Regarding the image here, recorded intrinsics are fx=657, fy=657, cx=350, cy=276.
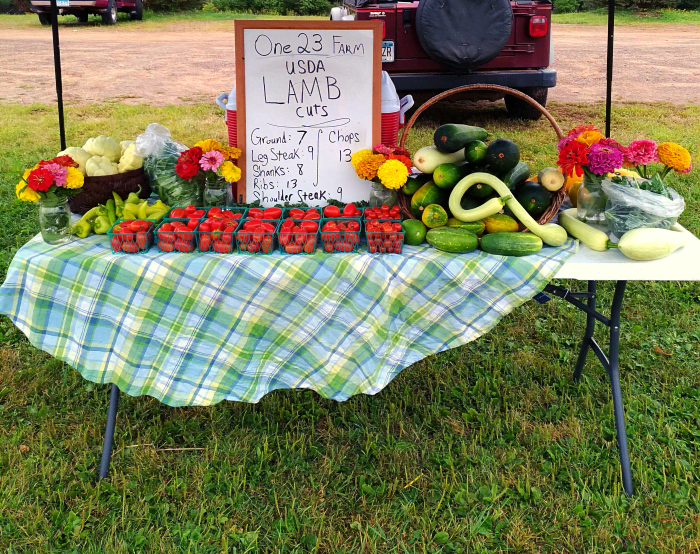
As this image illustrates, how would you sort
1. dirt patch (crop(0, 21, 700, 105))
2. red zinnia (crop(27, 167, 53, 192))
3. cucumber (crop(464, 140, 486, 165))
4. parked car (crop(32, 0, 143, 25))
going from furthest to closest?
parked car (crop(32, 0, 143, 25)) → dirt patch (crop(0, 21, 700, 105)) → cucumber (crop(464, 140, 486, 165)) → red zinnia (crop(27, 167, 53, 192))

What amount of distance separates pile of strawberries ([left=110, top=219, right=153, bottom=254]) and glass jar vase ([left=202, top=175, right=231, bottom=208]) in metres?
0.31

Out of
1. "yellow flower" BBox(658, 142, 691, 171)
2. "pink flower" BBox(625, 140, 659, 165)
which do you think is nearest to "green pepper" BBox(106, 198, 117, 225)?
"pink flower" BBox(625, 140, 659, 165)

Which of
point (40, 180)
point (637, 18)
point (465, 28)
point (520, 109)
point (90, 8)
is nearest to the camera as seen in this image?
point (40, 180)

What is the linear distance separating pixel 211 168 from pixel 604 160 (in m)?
1.36

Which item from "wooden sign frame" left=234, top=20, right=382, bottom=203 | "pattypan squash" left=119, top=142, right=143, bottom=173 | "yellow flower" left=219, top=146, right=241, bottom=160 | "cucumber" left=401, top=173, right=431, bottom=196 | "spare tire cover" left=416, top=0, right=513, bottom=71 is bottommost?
"cucumber" left=401, top=173, right=431, bottom=196

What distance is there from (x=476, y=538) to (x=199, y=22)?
21.4 metres

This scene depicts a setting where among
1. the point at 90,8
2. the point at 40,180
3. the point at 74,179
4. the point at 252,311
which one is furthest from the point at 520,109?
the point at 90,8

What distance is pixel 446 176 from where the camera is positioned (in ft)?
7.59

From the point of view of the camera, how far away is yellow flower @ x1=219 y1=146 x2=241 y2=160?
2.45 metres

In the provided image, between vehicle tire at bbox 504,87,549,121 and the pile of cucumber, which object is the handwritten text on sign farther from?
vehicle tire at bbox 504,87,549,121

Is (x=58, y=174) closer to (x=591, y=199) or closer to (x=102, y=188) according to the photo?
(x=102, y=188)

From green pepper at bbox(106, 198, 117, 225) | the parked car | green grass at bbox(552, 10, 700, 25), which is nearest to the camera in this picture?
green pepper at bbox(106, 198, 117, 225)

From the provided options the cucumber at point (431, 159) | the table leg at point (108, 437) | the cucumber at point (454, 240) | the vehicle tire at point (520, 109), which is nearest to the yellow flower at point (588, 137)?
the cucumber at point (431, 159)

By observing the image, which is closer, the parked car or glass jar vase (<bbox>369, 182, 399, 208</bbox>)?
glass jar vase (<bbox>369, 182, 399, 208</bbox>)
